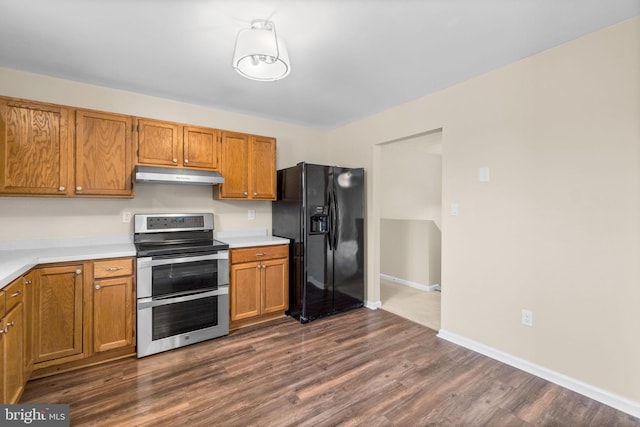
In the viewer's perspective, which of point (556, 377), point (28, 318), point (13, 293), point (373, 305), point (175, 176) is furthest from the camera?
point (373, 305)

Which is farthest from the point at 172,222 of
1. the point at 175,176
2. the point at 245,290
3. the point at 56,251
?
the point at 245,290

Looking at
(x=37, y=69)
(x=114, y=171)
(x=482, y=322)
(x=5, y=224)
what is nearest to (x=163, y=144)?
(x=114, y=171)

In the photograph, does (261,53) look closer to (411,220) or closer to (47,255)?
(47,255)

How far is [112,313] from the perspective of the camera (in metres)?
2.40

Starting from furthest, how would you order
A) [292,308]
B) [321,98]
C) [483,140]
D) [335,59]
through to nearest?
[292,308] → [321,98] → [483,140] → [335,59]

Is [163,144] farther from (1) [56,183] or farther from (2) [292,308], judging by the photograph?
(2) [292,308]

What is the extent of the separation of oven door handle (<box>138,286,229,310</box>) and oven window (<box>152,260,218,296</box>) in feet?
0.18

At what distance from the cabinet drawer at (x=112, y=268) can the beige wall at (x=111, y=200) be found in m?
0.67

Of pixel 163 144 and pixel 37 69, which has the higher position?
pixel 37 69

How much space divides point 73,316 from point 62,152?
135 centimetres

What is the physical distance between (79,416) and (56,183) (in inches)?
70.9

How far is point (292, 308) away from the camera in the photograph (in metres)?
3.44

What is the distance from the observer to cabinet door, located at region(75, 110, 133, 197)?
8.39 ft

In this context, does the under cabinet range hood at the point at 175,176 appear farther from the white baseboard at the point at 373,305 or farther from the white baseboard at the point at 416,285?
the white baseboard at the point at 416,285
